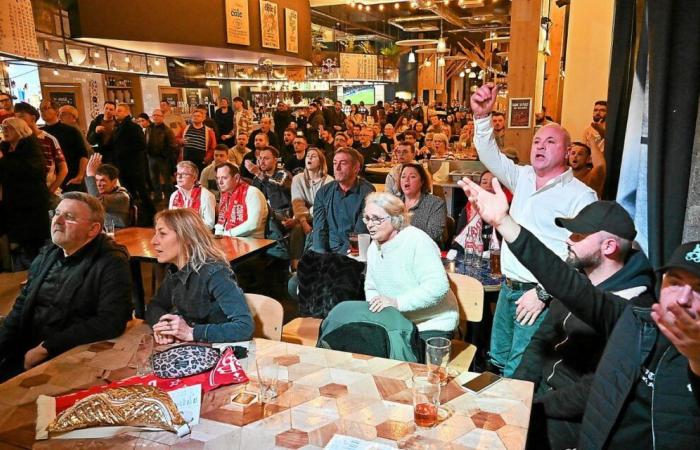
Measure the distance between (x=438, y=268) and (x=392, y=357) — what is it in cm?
58

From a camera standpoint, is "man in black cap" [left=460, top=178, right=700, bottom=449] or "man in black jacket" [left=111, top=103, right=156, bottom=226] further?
"man in black jacket" [left=111, top=103, right=156, bottom=226]

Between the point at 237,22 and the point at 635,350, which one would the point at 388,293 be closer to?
the point at 635,350

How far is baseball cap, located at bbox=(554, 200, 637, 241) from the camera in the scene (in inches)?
76.4

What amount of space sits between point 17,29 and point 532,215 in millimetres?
4688

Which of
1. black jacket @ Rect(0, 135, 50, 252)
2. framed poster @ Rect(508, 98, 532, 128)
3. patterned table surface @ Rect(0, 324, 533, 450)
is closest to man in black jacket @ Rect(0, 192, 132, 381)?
patterned table surface @ Rect(0, 324, 533, 450)

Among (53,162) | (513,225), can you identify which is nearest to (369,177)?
(53,162)

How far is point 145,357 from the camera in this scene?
200cm

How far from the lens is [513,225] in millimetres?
1735

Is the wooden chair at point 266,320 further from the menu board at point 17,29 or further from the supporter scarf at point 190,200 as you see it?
the menu board at point 17,29

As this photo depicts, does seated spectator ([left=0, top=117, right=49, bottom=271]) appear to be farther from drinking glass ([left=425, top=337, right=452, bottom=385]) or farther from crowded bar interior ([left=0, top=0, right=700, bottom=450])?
drinking glass ([left=425, top=337, right=452, bottom=385])

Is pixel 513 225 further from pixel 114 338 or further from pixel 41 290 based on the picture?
pixel 41 290

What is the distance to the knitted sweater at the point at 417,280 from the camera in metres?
2.61

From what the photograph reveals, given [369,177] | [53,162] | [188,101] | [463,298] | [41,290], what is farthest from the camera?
[188,101]

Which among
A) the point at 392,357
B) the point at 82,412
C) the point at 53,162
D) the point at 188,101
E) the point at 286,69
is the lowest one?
the point at 392,357
